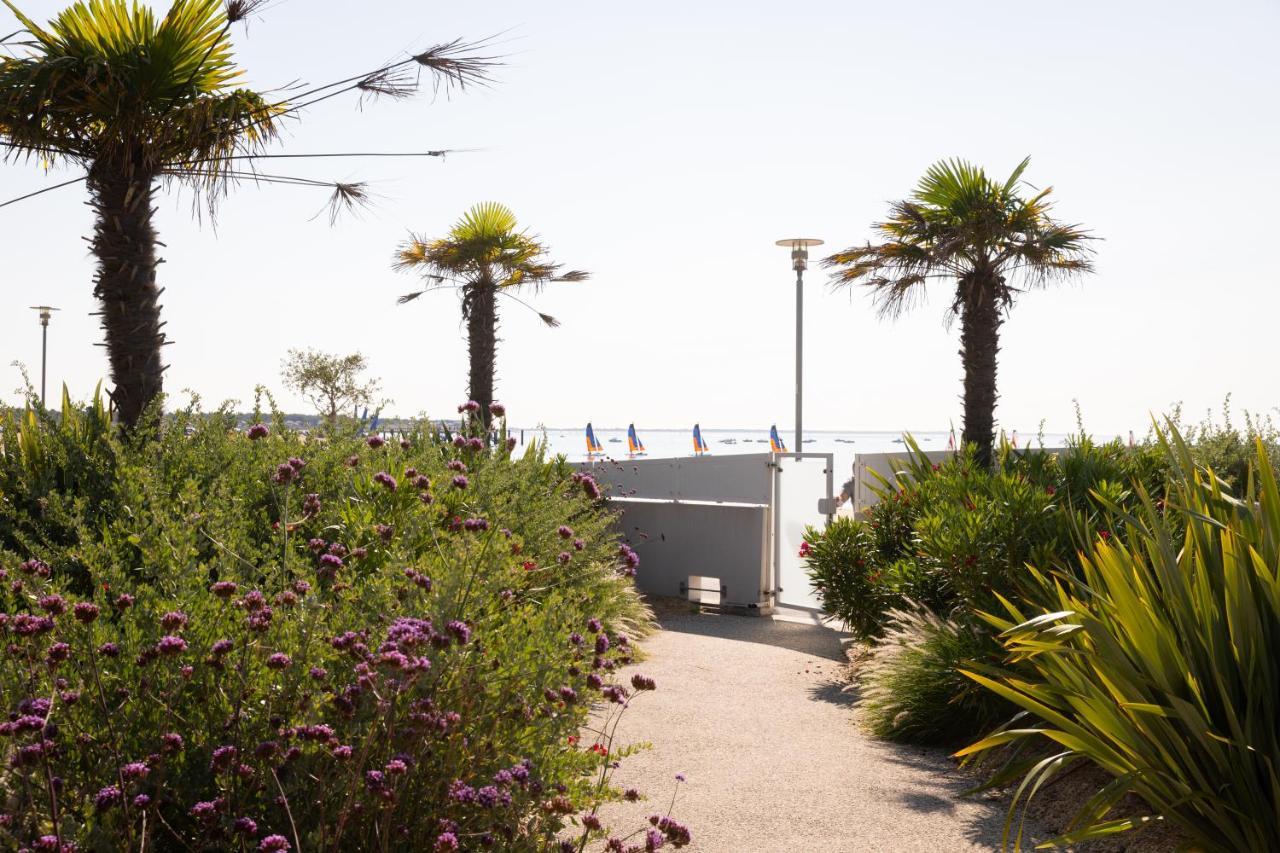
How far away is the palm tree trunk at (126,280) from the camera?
821 cm

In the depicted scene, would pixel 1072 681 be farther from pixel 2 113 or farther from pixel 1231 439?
pixel 1231 439

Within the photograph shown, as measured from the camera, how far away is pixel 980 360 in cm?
1359

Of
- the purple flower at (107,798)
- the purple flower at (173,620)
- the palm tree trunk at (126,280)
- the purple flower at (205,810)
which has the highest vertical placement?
the palm tree trunk at (126,280)

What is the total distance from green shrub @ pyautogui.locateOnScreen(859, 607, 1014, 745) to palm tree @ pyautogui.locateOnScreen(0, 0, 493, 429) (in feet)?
16.4

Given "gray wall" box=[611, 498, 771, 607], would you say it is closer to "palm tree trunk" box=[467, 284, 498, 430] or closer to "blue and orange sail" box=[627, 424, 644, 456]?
"palm tree trunk" box=[467, 284, 498, 430]

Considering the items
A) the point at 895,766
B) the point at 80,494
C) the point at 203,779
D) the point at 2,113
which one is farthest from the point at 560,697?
the point at 2,113

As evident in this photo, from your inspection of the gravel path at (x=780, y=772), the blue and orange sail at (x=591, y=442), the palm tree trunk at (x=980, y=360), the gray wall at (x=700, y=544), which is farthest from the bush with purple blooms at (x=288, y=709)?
the blue and orange sail at (x=591, y=442)

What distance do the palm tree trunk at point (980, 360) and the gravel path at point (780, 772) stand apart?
665 centimetres

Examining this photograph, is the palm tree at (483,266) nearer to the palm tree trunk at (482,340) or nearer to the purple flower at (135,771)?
the palm tree trunk at (482,340)

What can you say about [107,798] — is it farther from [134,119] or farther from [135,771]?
[134,119]

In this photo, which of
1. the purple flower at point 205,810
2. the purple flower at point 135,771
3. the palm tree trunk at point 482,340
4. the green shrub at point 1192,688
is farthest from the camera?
the palm tree trunk at point 482,340

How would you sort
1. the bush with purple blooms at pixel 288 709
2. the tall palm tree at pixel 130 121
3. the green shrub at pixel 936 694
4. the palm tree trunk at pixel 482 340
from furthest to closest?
the palm tree trunk at pixel 482 340 → the tall palm tree at pixel 130 121 → the green shrub at pixel 936 694 → the bush with purple blooms at pixel 288 709

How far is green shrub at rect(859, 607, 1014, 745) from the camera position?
5832mm

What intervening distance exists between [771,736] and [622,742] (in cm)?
103
